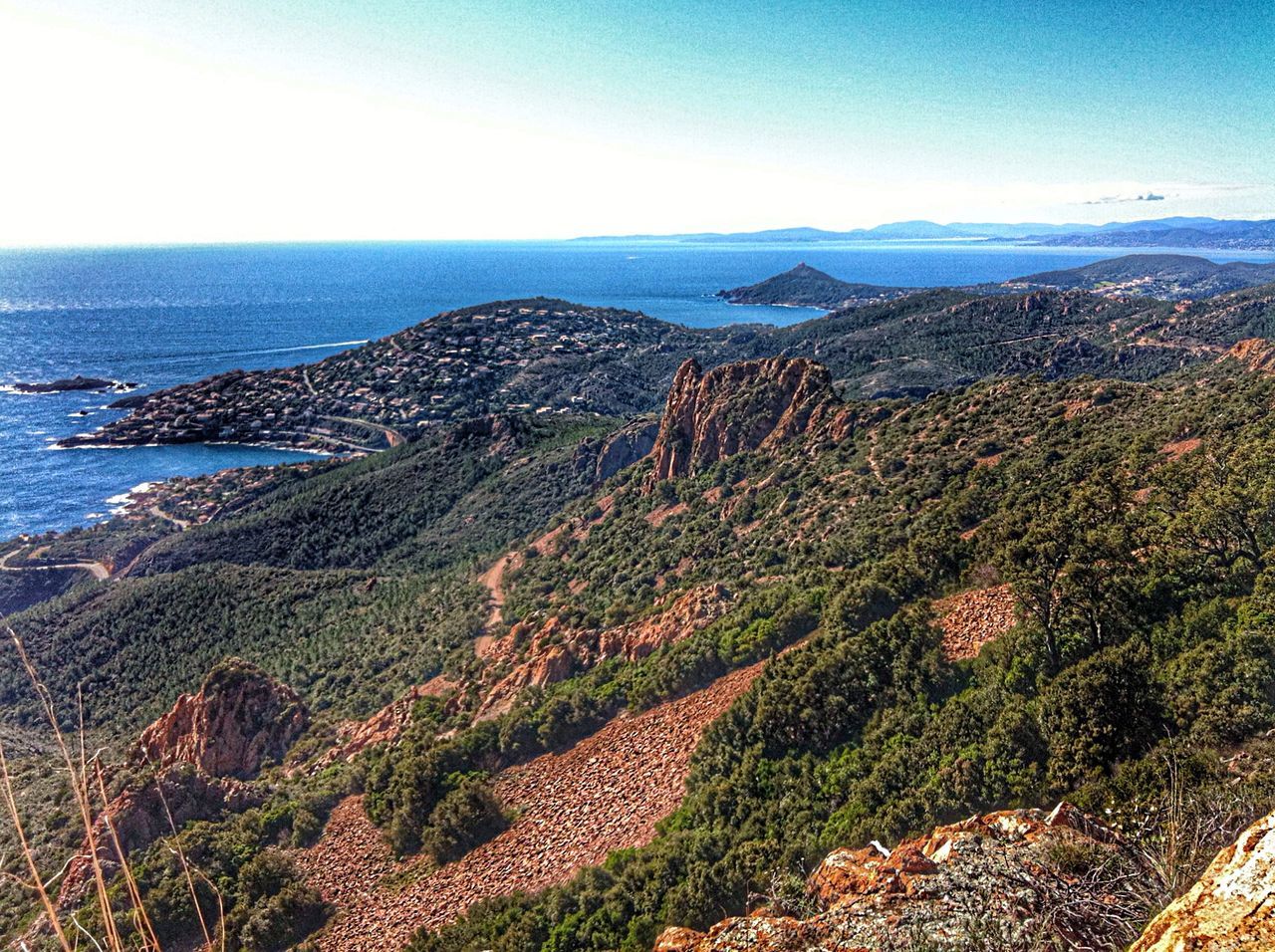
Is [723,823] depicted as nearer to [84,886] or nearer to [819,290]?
[84,886]

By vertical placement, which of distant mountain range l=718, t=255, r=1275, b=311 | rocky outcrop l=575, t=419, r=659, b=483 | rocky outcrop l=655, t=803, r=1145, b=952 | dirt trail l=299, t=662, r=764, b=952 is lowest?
dirt trail l=299, t=662, r=764, b=952

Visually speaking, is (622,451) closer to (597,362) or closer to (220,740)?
(220,740)

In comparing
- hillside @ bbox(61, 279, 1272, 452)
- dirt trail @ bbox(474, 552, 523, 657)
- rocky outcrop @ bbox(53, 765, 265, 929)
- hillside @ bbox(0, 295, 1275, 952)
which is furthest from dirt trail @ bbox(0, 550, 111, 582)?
rocky outcrop @ bbox(53, 765, 265, 929)

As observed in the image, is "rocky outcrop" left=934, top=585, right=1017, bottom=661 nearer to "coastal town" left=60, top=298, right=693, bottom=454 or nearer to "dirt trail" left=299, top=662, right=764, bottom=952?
"dirt trail" left=299, top=662, right=764, bottom=952

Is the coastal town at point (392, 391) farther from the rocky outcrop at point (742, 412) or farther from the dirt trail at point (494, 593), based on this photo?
the rocky outcrop at point (742, 412)

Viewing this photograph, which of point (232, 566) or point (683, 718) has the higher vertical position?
point (683, 718)

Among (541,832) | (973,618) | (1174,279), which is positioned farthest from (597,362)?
(1174,279)

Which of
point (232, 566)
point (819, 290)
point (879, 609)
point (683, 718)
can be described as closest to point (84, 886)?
point (683, 718)
